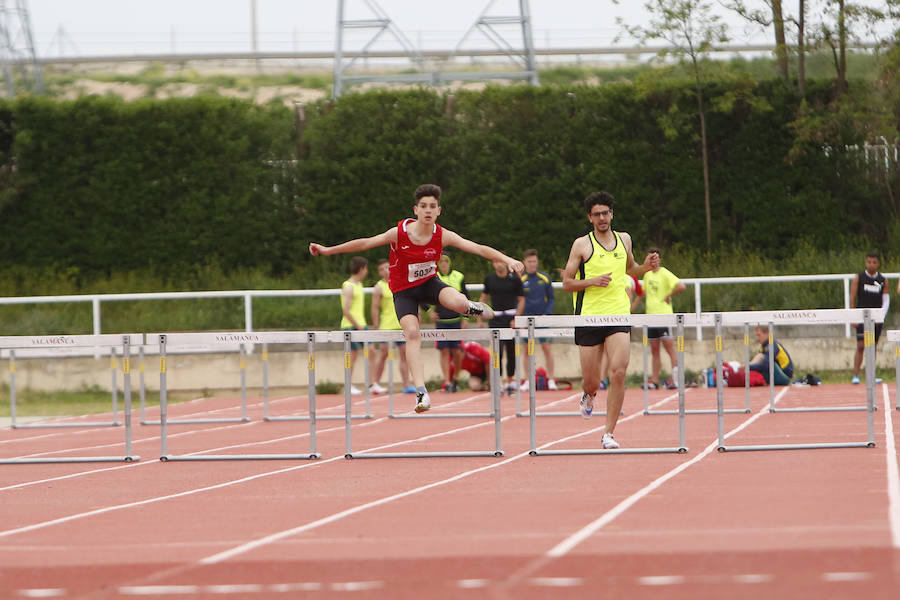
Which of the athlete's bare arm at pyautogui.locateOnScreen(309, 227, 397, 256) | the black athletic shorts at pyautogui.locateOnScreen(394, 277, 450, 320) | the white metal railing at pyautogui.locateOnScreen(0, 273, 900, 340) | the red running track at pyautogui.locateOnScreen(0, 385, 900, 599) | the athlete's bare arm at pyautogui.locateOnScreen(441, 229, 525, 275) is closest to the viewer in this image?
the red running track at pyautogui.locateOnScreen(0, 385, 900, 599)

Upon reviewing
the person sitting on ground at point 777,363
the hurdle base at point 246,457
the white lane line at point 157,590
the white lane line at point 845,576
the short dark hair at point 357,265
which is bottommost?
the white lane line at point 157,590

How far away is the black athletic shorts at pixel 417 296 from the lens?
33.2 ft

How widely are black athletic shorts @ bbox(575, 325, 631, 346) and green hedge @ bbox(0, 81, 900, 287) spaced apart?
1692 centimetres

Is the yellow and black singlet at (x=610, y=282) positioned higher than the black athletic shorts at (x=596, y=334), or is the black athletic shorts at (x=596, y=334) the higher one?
the yellow and black singlet at (x=610, y=282)

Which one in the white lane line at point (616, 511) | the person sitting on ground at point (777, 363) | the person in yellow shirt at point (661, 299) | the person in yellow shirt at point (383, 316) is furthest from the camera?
the person sitting on ground at point (777, 363)

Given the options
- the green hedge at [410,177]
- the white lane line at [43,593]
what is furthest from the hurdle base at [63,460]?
the green hedge at [410,177]

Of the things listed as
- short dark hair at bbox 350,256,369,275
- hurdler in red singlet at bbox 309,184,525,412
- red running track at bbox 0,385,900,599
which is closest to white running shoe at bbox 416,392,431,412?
hurdler in red singlet at bbox 309,184,525,412

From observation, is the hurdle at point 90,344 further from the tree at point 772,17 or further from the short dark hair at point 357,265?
the tree at point 772,17

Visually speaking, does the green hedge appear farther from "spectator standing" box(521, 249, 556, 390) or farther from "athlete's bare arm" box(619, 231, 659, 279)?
"athlete's bare arm" box(619, 231, 659, 279)

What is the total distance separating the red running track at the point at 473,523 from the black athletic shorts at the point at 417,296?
1.15m

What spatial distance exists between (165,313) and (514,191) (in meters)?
7.87

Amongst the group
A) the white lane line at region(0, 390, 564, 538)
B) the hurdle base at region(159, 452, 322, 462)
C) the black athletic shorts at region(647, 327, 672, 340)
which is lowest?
the white lane line at region(0, 390, 564, 538)

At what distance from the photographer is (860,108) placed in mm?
26594

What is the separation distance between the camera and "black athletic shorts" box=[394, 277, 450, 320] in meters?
10.1
